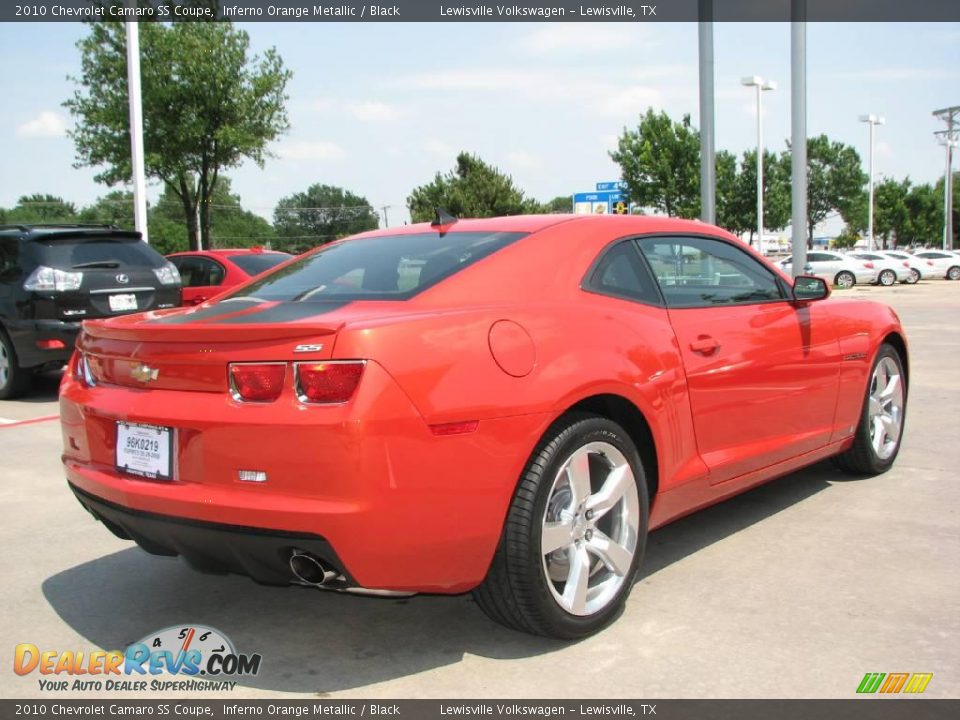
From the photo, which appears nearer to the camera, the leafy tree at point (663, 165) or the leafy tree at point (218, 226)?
the leafy tree at point (663, 165)

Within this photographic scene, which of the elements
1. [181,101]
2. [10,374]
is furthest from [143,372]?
[181,101]

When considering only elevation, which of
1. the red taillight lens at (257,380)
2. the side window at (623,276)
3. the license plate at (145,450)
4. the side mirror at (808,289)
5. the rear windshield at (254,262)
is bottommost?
the license plate at (145,450)

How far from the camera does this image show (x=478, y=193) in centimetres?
5594

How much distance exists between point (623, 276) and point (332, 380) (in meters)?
1.54

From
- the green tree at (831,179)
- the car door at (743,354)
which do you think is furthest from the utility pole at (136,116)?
the green tree at (831,179)

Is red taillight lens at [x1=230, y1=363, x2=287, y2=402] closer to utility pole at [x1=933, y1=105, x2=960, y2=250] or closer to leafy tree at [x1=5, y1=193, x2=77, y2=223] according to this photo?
utility pole at [x1=933, y1=105, x2=960, y2=250]

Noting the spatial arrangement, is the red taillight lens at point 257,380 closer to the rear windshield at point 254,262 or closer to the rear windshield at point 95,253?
the rear windshield at point 95,253

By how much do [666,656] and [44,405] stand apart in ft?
26.2

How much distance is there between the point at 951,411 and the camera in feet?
26.2

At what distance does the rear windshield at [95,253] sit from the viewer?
31.3 feet

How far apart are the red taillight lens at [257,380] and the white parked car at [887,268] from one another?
Result: 40638 mm

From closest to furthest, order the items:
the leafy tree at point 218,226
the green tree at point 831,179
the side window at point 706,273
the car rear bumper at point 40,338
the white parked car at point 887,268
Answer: the side window at point 706,273, the car rear bumper at point 40,338, the white parked car at point 887,268, the green tree at point 831,179, the leafy tree at point 218,226

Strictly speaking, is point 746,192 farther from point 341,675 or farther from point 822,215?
point 341,675

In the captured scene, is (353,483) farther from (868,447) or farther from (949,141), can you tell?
(949,141)
